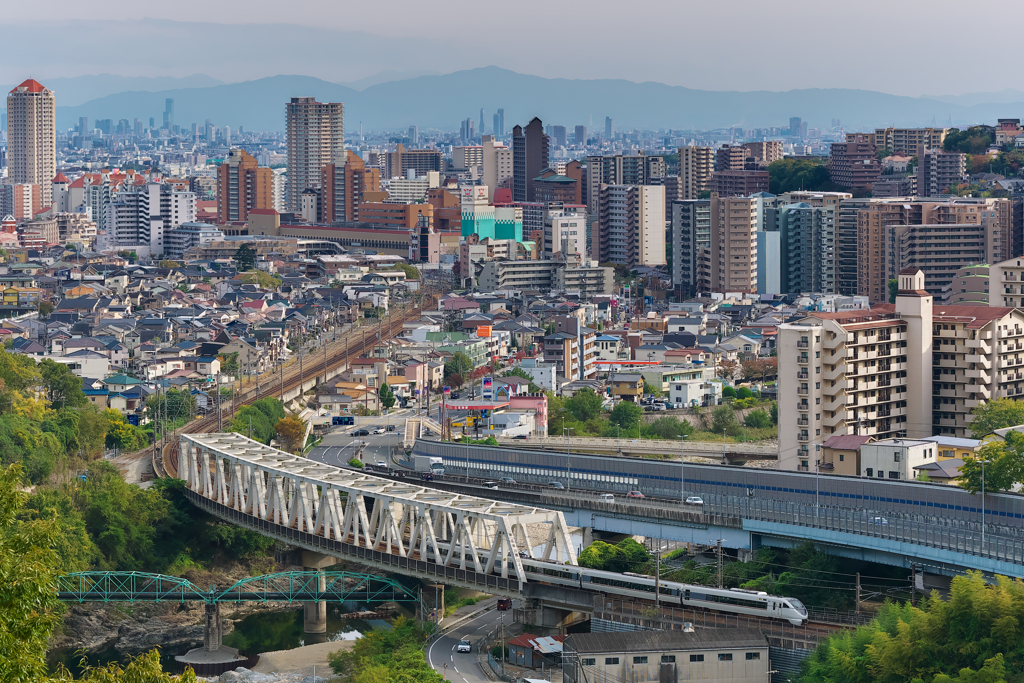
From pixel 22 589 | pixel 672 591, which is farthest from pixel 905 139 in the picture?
pixel 22 589

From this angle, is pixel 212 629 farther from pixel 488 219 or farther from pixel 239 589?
pixel 488 219

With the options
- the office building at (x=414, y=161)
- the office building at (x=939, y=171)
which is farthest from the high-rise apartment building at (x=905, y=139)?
the office building at (x=414, y=161)

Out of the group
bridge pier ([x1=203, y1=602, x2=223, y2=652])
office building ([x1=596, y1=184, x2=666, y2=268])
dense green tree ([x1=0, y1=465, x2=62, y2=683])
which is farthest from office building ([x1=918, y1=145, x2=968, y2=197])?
dense green tree ([x1=0, y1=465, x2=62, y2=683])

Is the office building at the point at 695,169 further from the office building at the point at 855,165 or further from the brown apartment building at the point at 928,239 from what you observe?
the brown apartment building at the point at 928,239

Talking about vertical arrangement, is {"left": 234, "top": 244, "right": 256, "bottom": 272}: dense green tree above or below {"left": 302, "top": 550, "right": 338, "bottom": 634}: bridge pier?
above

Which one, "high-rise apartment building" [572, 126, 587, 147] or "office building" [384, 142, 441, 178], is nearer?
"office building" [384, 142, 441, 178]

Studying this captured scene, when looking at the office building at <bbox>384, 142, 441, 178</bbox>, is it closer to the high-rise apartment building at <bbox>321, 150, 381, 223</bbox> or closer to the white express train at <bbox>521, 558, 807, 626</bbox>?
the high-rise apartment building at <bbox>321, 150, 381, 223</bbox>

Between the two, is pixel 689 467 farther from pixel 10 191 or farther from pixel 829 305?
pixel 10 191
